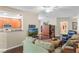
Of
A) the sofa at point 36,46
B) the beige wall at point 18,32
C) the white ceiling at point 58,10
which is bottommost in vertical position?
Answer: the sofa at point 36,46

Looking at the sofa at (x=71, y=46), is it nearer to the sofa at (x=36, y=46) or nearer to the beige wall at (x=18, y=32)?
the sofa at (x=36, y=46)

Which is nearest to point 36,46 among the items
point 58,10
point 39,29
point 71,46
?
point 39,29

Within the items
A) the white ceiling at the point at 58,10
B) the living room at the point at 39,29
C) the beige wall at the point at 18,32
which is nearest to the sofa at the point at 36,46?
the living room at the point at 39,29

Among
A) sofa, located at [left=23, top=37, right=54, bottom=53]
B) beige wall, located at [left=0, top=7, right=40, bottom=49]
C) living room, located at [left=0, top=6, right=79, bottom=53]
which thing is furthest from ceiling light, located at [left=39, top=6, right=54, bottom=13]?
sofa, located at [left=23, top=37, right=54, bottom=53]

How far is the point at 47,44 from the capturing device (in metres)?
2.33

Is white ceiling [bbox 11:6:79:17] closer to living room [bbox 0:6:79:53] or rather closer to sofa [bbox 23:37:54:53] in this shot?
living room [bbox 0:6:79:53]

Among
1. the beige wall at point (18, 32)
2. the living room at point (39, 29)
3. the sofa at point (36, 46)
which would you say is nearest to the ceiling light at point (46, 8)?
the living room at point (39, 29)

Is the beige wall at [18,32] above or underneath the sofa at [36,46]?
above

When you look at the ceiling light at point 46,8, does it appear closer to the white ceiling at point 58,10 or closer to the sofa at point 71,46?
the white ceiling at point 58,10

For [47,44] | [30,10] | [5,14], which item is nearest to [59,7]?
[30,10]

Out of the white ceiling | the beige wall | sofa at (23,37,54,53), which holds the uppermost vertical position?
the white ceiling

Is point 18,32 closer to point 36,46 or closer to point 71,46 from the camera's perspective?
point 36,46

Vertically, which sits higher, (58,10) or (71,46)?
(58,10)
